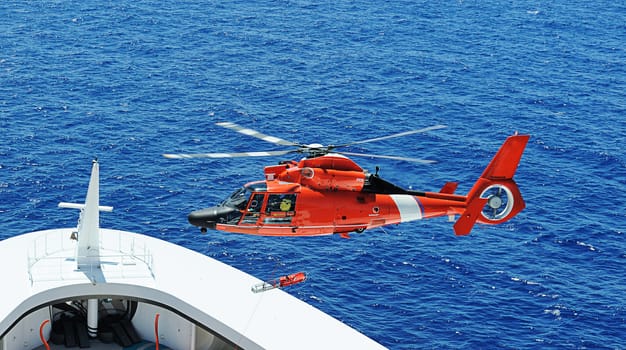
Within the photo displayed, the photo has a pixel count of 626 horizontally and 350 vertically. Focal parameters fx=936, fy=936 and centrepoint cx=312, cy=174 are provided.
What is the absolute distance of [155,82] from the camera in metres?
137

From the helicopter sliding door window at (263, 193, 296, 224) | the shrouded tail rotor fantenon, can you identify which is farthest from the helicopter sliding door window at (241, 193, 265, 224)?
Result: the shrouded tail rotor fantenon

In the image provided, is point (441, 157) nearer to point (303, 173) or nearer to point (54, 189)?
point (54, 189)

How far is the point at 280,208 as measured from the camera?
5116 cm

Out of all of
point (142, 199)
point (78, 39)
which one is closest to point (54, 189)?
point (142, 199)

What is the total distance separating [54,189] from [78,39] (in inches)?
2243

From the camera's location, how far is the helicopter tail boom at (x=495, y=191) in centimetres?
5234

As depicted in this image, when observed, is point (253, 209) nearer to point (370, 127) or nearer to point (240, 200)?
point (240, 200)

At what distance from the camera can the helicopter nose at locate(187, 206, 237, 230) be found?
49.8m

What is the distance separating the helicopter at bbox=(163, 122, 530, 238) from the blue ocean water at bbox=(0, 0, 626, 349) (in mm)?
28337

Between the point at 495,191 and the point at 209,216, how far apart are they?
16542mm

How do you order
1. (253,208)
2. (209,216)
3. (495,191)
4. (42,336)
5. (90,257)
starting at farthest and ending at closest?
(495,191) → (253,208) → (209,216) → (90,257) → (42,336)

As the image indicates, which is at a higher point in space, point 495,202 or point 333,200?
point 495,202

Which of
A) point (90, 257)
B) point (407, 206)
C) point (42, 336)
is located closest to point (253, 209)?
point (407, 206)

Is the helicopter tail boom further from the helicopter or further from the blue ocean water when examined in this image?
the blue ocean water
